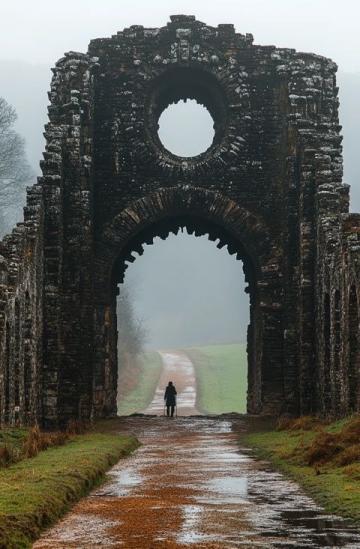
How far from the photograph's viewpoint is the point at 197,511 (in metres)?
11.8

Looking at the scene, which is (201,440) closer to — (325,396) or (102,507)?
(325,396)

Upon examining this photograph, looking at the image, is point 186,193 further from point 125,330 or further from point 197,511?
point 125,330

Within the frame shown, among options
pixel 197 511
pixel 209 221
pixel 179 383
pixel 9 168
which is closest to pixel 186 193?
pixel 209 221

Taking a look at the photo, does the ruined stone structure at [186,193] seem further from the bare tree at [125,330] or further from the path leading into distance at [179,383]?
the bare tree at [125,330]

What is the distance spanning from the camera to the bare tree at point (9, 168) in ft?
201

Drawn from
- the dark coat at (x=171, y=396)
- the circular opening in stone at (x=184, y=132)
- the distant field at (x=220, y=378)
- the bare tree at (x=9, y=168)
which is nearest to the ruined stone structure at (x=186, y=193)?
the dark coat at (x=171, y=396)

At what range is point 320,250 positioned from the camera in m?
26.4

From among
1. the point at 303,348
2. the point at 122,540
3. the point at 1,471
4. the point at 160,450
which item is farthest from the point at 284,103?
the point at 122,540

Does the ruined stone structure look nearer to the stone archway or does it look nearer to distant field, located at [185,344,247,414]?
the stone archway

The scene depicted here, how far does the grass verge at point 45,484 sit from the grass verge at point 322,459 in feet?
8.80

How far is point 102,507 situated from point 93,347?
15636 millimetres

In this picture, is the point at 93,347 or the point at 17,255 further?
the point at 93,347

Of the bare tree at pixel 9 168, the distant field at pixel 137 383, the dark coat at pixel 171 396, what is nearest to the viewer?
the dark coat at pixel 171 396

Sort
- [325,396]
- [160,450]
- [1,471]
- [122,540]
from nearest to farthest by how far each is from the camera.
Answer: [122,540], [1,471], [160,450], [325,396]
